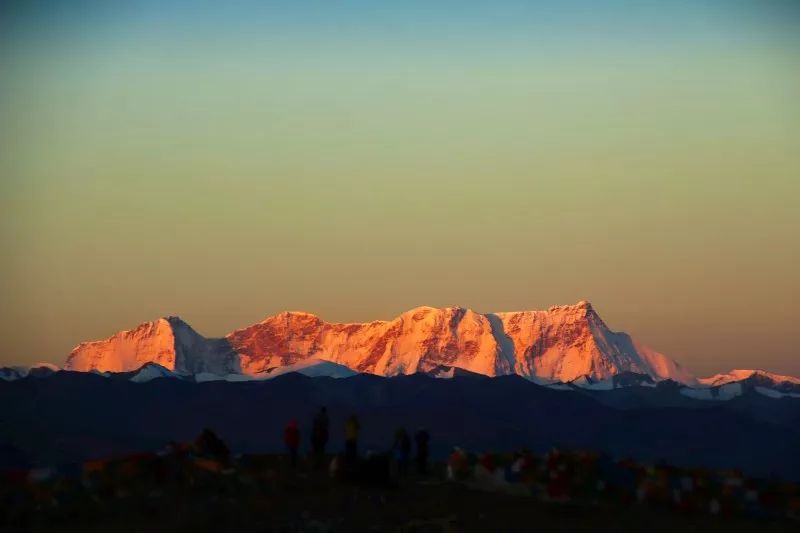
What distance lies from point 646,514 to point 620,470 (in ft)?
19.0

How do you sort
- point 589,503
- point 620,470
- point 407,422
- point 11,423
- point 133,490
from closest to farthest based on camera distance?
point 133,490
point 589,503
point 620,470
point 11,423
point 407,422

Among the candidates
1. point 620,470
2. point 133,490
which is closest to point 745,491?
point 620,470

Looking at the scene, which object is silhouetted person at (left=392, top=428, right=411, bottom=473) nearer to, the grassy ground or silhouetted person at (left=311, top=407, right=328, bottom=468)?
the grassy ground

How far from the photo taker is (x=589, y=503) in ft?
189

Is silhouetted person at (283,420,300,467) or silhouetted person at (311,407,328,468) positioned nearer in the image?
silhouetted person at (283,420,300,467)

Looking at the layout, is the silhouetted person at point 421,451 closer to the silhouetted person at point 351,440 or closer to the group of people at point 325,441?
the group of people at point 325,441

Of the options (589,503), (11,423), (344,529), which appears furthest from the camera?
(11,423)

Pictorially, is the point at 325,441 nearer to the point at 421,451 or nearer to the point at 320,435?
the point at 320,435

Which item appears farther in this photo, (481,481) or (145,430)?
(145,430)

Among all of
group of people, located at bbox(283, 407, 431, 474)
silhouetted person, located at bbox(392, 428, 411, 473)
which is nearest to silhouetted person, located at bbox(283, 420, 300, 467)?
group of people, located at bbox(283, 407, 431, 474)

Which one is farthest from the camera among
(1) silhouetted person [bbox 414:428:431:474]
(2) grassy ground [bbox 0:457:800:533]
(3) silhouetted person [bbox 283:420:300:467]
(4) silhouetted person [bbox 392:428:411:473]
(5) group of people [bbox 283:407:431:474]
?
(1) silhouetted person [bbox 414:428:431:474]

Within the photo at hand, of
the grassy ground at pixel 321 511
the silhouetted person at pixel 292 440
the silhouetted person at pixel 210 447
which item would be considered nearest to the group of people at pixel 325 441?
the silhouetted person at pixel 292 440

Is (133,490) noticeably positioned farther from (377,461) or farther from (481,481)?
(481,481)

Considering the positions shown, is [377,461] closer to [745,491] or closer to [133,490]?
[133,490]
